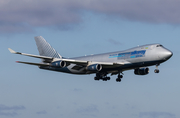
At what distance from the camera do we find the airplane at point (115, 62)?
63625 millimetres

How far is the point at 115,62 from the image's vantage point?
67375mm

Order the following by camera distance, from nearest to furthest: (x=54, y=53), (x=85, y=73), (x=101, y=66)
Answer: (x=101, y=66) < (x=85, y=73) < (x=54, y=53)

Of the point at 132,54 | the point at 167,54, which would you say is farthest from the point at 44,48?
the point at 167,54

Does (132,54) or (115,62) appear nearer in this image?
(132,54)

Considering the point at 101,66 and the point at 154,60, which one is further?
the point at 101,66

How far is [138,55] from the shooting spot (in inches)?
2549

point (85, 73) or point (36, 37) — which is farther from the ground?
point (36, 37)

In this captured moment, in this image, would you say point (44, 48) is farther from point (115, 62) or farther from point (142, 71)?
point (142, 71)

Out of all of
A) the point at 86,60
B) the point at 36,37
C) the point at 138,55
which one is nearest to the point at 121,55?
the point at 138,55

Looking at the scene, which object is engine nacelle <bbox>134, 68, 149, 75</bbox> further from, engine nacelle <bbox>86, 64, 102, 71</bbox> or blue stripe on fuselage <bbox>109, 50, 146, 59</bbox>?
engine nacelle <bbox>86, 64, 102, 71</bbox>

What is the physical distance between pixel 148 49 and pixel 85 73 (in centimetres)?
1622

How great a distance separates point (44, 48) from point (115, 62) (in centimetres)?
2098

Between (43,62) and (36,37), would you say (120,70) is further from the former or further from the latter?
(36,37)

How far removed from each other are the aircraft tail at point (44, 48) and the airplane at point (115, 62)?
13.8 ft
